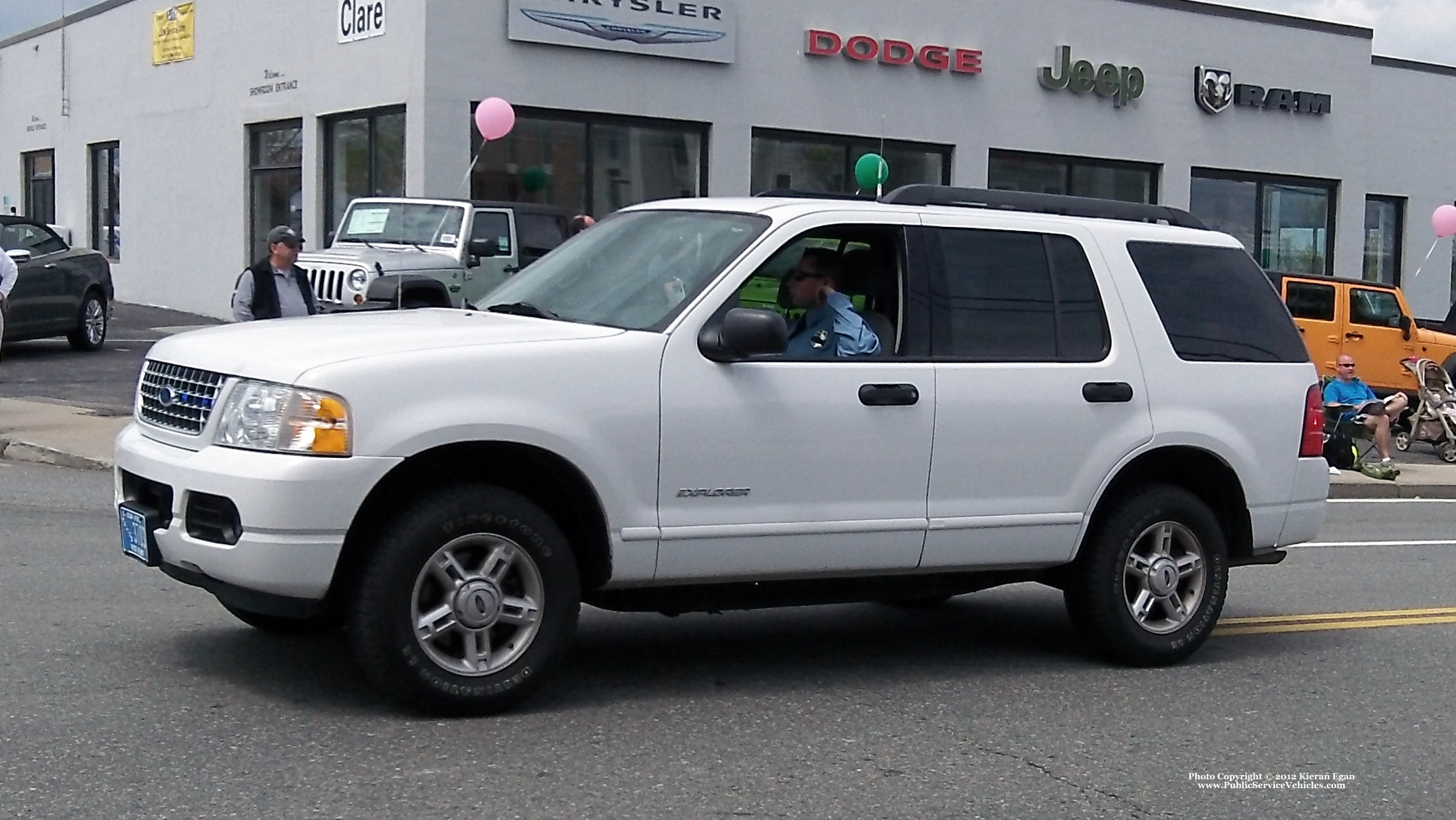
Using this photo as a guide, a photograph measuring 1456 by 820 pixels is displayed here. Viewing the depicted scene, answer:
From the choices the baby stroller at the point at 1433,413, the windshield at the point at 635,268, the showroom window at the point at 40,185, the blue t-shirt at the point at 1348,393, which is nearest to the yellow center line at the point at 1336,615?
the windshield at the point at 635,268

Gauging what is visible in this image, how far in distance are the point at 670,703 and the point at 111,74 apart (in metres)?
29.1

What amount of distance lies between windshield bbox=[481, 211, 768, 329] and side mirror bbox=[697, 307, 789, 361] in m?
0.20

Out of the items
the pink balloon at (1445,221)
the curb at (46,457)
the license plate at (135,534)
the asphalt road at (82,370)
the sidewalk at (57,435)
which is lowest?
the curb at (46,457)

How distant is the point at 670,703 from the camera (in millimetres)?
6426

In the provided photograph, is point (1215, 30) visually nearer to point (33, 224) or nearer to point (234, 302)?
point (33, 224)

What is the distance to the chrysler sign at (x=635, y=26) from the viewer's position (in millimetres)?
23062

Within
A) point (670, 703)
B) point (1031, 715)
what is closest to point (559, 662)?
point (670, 703)

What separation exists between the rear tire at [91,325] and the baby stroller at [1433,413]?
1610 centimetres

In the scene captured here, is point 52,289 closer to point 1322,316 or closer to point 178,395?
point 1322,316

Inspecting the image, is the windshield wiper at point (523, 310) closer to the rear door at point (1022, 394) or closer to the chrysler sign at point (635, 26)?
the rear door at point (1022, 394)

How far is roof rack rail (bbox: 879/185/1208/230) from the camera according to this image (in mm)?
7273

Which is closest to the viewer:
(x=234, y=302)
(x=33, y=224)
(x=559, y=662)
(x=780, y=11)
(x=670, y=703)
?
(x=670, y=703)

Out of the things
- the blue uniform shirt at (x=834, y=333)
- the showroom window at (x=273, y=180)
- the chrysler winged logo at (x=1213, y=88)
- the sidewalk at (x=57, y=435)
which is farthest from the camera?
the chrysler winged logo at (x=1213, y=88)

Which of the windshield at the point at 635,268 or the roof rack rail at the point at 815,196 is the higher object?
the roof rack rail at the point at 815,196
